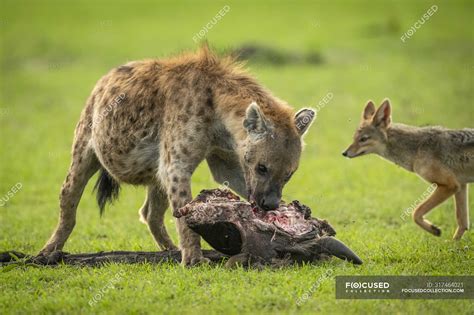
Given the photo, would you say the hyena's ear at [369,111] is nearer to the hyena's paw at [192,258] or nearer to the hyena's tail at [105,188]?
the hyena's tail at [105,188]

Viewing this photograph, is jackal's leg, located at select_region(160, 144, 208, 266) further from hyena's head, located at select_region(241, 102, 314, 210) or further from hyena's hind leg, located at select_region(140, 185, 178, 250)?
hyena's hind leg, located at select_region(140, 185, 178, 250)

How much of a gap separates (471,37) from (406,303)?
25911 millimetres

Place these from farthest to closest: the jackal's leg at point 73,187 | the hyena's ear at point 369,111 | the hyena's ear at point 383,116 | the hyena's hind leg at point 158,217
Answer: the hyena's ear at point 369,111
the hyena's ear at point 383,116
the hyena's hind leg at point 158,217
the jackal's leg at point 73,187

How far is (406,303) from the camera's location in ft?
21.7

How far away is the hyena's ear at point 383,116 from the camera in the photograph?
10594 mm

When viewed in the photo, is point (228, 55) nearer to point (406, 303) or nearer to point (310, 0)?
point (406, 303)

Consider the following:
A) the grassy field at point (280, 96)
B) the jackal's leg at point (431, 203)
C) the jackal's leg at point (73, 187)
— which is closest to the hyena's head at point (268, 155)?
the grassy field at point (280, 96)

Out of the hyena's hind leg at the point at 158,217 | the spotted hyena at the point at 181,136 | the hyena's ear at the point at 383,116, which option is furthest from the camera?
the hyena's ear at the point at 383,116

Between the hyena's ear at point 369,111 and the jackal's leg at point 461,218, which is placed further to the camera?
the hyena's ear at point 369,111

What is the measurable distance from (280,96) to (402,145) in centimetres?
1130

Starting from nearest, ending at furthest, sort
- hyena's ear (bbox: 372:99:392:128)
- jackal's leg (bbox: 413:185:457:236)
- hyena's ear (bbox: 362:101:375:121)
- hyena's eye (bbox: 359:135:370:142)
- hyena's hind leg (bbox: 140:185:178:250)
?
hyena's hind leg (bbox: 140:185:178:250) → jackal's leg (bbox: 413:185:457:236) → hyena's ear (bbox: 372:99:392:128) → hyena's eye (bbox: 359:135:370:142) → hyena's ear (bbox: 362:101:375:121)

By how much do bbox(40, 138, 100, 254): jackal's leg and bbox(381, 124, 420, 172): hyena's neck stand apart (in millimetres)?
3857

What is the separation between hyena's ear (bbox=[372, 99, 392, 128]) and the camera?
34.8 feet

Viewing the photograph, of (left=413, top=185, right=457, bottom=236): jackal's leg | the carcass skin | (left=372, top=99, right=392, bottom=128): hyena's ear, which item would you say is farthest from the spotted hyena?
(left=372, top=99, right=392, bottom=128): hyena's ear
